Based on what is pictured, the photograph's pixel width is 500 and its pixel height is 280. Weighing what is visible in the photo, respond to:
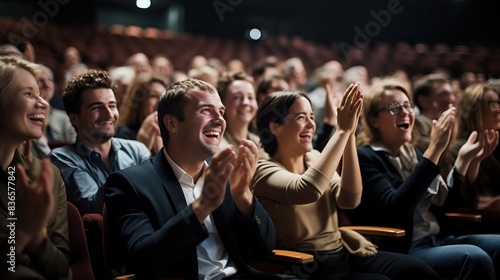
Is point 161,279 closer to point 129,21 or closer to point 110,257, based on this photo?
point 110,257

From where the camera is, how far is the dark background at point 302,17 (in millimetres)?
6504

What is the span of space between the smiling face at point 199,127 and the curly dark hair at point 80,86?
0.52m

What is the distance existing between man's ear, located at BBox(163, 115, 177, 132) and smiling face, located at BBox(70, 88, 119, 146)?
445 millimetres

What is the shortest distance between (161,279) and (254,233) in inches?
10.1

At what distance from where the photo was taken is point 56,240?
3.69 ft

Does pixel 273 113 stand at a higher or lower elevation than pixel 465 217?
higher

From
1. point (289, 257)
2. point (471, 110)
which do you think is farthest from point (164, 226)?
point (471, 110)

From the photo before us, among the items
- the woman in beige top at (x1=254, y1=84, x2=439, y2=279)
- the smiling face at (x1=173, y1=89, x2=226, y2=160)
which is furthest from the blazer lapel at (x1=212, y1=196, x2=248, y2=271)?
the woman in beige top at (x1=254, y1=84, x2=439, y2=279)

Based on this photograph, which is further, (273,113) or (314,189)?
(273,113)

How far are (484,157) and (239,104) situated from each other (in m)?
0.93

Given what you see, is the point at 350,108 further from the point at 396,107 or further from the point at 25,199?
the point at 25,199

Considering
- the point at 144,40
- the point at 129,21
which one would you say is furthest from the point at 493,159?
the point at 129,21

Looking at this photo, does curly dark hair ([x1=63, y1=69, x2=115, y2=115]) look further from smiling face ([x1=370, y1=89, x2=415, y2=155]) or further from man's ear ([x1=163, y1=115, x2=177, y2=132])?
smiling face ([x1=370, y1=89, x2=415, y2=155])

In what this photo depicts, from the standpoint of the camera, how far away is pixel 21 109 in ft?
3.69
